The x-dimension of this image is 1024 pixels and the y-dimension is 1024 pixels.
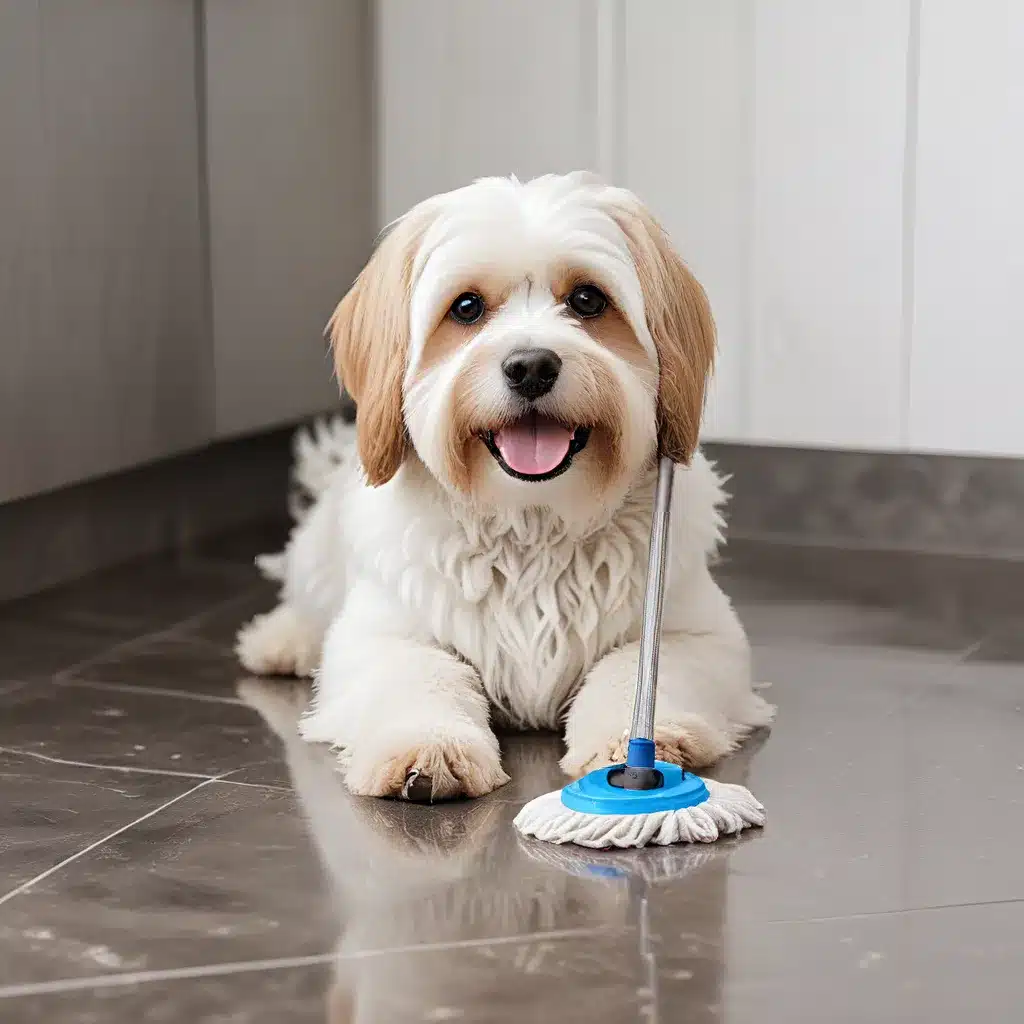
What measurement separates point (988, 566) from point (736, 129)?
37.7 inches

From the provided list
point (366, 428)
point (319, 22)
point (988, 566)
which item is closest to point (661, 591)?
point (366, 428)

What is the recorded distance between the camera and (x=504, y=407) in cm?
203

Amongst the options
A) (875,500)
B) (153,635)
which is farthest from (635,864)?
(875,500)

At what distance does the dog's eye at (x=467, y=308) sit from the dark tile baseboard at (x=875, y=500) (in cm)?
169

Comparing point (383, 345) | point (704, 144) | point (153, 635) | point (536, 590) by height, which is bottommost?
point (153, 635)

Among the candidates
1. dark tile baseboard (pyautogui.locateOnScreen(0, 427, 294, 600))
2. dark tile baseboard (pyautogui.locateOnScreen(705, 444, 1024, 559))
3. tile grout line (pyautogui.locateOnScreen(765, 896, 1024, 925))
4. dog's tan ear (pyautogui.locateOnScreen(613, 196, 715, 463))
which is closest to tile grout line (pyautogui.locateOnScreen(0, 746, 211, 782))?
dog's tan ear (pyautogui.locateOnScreen(613, 196, 715, 463))

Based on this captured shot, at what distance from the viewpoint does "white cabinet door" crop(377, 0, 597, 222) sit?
3.63 m

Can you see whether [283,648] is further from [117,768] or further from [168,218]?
[168,218]

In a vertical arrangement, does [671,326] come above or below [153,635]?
above

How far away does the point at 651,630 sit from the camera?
1.99m

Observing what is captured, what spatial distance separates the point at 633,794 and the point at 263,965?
0.47 meters

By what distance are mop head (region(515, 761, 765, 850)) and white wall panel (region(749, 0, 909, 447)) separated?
5.37 feet

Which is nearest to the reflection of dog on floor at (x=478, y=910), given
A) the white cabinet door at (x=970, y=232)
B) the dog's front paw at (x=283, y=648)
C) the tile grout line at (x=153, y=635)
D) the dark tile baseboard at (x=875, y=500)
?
the dog's front paw at (x=283, y=648)

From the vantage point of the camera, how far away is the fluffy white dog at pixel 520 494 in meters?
2.07
